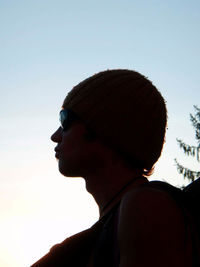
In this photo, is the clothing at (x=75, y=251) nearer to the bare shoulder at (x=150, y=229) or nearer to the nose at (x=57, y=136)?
the bare shoulder at (x=150, y=229)

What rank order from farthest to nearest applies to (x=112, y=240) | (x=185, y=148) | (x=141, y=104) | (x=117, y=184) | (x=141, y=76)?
(x=185, y=148) → (x=141, y=76) → (x=141, y=104) → (x=117, y=184) → (x=112, y=240)

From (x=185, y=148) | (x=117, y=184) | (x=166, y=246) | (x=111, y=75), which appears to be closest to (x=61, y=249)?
(x=117, y=184)

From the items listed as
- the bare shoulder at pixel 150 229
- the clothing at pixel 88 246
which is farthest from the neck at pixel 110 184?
the bare shoulder at pixel 150 229

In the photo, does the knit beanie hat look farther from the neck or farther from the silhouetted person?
the neck

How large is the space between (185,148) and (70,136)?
2052 cm

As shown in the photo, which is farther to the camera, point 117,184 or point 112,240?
point 117,184

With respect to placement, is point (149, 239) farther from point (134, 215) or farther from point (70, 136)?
point (70, 136)

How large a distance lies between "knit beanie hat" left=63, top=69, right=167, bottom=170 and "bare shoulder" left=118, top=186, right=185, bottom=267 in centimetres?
94

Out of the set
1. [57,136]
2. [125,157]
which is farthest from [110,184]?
[57,136]

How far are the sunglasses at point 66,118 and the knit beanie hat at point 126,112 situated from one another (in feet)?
0.13

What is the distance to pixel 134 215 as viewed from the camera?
1.78 metres

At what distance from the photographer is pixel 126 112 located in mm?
2830

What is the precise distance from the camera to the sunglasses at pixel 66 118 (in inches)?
119

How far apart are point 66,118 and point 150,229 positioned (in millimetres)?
1471
